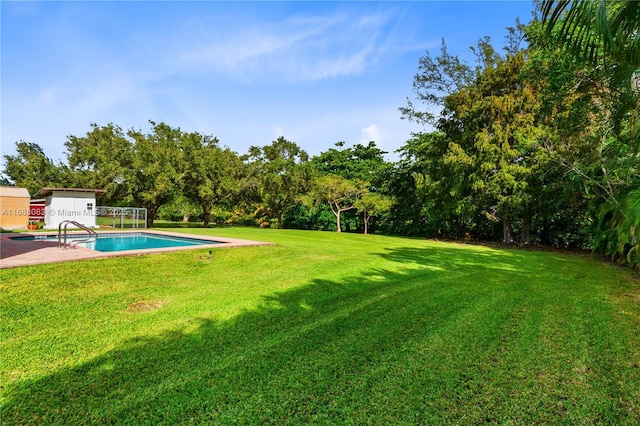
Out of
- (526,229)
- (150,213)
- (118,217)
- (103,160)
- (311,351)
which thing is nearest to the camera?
(311,351)

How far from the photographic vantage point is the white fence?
61.2 ft

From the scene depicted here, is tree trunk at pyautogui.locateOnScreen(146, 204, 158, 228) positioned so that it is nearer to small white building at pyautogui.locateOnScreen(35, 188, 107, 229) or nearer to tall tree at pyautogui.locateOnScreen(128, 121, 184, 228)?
tall tree at pyautogui.locateOnScreen(128, 121, 184, 228)

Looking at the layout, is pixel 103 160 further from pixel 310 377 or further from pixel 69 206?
pixel 310 377

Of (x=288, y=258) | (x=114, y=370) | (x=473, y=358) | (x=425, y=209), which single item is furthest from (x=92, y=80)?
(x=425, y=209)

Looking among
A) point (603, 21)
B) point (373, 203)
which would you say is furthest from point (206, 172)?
point (603, 21)

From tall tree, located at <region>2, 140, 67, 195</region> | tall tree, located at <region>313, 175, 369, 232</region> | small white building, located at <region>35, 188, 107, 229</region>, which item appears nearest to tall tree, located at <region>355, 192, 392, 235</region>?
tall tree, located at <region>313, 175, 369, 232</region>

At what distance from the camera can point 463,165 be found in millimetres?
14344

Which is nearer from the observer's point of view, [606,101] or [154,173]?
[606,101]

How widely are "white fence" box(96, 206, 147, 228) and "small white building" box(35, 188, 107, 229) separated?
1.36ft

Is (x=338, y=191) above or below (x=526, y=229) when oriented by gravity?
above

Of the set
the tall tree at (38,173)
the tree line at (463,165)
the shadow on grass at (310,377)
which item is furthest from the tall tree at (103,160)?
the shadow on grass at (310,377)

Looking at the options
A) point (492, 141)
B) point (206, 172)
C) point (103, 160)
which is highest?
point (103, 160)

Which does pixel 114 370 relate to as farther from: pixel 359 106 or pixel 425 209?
pixel 425 209

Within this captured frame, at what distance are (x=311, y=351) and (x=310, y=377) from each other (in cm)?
47
